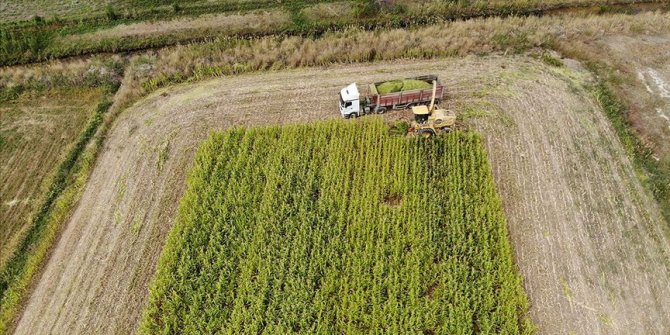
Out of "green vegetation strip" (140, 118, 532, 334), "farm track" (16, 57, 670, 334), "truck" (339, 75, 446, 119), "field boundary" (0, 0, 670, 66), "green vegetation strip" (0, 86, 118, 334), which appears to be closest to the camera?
"green vegetation strip" (140, 118, 532, 334)

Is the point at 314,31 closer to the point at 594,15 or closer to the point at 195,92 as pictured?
the point at 195,92

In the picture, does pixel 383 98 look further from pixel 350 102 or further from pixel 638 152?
pixel 638 152

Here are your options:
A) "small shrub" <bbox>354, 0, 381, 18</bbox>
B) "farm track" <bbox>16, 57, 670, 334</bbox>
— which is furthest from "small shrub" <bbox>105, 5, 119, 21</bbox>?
"small shrub" <bbox>354, 0, 381, 18</bbox>

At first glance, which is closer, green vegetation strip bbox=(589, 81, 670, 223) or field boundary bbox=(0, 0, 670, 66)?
green vegetation strip bbox=(589, 81, 670, 223)

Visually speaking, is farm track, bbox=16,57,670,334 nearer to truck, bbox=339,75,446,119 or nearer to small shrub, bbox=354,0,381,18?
truck, bbox=339,75,446,119

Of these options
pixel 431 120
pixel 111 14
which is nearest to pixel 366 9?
pixel 431 120

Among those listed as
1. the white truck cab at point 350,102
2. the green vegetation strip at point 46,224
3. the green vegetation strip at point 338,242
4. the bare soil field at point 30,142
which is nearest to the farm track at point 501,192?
the green vegetation strip at point 46,224

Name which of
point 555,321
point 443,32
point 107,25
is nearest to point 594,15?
point 443,32
